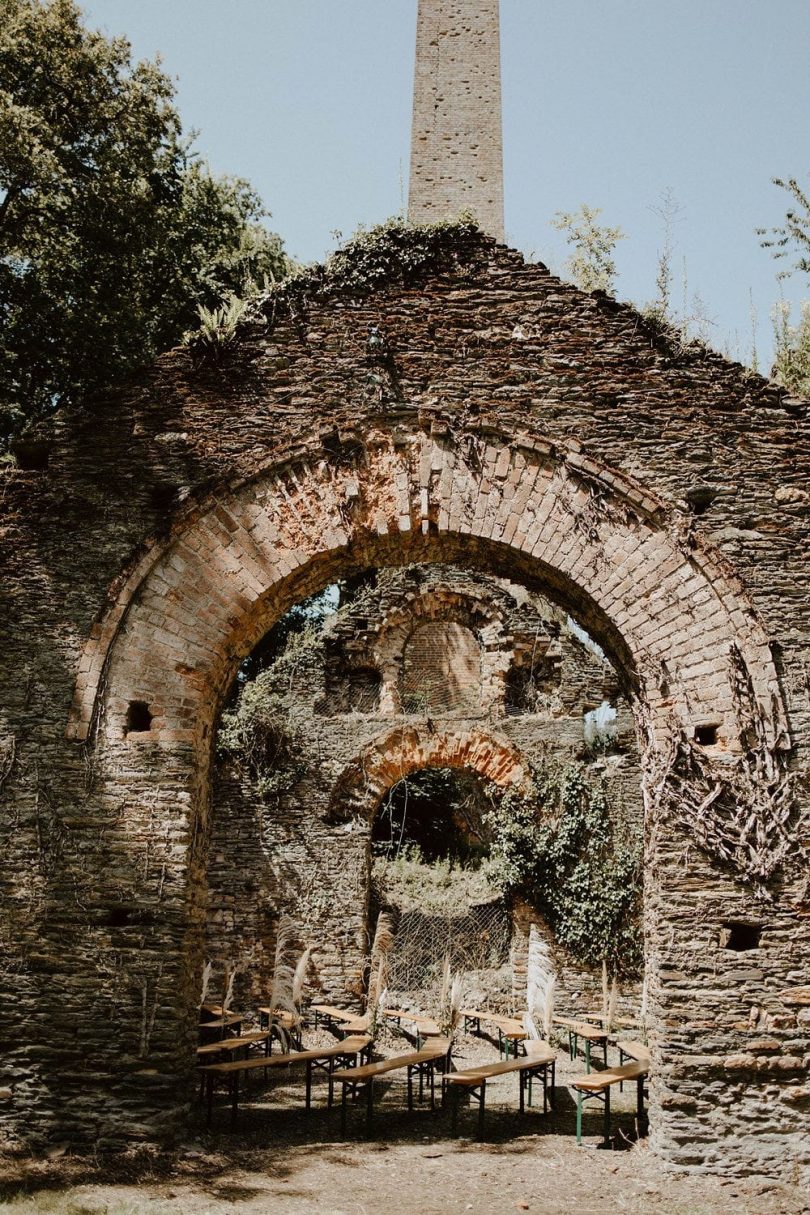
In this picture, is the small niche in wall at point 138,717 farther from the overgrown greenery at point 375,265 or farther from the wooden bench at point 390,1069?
the wooden bench at point 390,1069

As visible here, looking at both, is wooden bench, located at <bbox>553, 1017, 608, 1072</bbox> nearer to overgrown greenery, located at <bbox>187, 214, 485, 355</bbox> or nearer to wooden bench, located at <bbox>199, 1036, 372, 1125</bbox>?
wooden bench, located at <bbox>199, 1036, 372, 1125</bbox>

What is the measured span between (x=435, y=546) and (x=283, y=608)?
1.28 meters

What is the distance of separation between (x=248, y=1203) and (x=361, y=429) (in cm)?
497

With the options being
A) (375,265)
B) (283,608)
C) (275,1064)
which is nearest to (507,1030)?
(275,1064)

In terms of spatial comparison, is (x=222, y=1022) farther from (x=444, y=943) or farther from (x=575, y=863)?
(x=575, y=863)

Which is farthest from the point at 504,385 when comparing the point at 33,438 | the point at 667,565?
the point at 33,438

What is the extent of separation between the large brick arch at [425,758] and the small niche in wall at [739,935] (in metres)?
7.26

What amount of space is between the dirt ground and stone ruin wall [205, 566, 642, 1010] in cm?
Result: 515

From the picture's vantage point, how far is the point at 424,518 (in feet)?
22.2

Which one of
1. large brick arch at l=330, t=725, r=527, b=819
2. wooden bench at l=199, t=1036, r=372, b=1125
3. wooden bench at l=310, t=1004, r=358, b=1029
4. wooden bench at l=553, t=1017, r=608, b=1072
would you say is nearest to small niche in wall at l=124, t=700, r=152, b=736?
wooden bench at l=199, t=1036, r=372, b=1125

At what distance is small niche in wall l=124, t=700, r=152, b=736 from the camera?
6434 mm

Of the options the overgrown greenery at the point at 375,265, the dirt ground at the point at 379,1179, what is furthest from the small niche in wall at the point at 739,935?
the overgrown greenery at the point at 375,265

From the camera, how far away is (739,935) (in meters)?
5.89

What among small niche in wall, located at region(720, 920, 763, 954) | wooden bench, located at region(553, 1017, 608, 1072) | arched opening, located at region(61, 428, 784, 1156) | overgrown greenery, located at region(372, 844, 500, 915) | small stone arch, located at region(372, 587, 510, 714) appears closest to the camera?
small niche in wall, located at region(720, 920, 763, 954)
